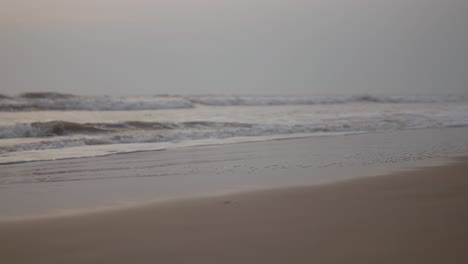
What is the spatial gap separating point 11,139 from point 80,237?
6420 millimetres

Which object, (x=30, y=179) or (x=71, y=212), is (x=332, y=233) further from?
(x=30, y=179)

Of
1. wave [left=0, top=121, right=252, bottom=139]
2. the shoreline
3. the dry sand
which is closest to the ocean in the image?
wave [left=0, top=121, right=252, bottom=139]

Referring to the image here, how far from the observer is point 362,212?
10.9ft

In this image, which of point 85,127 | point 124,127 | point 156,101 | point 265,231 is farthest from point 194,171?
point 156,101

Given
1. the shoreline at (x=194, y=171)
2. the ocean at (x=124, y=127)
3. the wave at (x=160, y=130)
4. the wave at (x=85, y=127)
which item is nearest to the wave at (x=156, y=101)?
the ocean at (x=124, y=127)

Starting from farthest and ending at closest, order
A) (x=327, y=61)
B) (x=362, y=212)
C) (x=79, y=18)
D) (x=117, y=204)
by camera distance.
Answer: (x=327, y=61)
(x=79, y=18)
(x=117, y=204)
(x=362, y=212)

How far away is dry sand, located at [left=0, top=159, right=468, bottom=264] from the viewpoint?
98.9 inches

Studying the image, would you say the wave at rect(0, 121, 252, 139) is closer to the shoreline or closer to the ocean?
the ocean

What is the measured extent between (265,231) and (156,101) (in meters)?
15.3

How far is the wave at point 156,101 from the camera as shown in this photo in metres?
15.2

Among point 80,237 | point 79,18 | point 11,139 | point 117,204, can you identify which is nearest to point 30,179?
point 117,204

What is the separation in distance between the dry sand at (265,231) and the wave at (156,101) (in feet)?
40.0

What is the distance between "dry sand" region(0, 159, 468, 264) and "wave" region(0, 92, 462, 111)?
479 inches

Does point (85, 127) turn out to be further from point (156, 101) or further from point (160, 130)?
point (156, 101)
